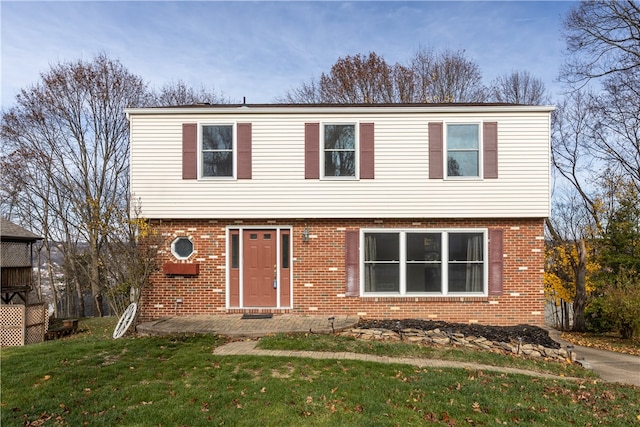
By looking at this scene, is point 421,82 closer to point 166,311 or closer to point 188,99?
point 188,99

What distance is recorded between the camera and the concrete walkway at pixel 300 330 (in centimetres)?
768

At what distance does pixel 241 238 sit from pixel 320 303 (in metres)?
2.59

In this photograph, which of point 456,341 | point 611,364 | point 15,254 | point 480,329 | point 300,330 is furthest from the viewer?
point 15,254

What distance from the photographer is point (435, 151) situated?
35.4ft

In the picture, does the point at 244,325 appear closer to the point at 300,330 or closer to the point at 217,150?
the point at 300,330

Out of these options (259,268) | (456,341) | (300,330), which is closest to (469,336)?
(456,341)

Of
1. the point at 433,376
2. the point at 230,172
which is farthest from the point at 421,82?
the point at 433,376

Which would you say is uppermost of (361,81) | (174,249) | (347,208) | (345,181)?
(361,81)

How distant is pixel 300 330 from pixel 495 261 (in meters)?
5.21

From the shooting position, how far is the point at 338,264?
10.8 metres

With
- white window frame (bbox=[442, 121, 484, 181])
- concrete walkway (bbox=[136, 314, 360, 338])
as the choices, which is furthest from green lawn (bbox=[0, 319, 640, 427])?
white window frame (bbox=[442, 121, 484, 181])

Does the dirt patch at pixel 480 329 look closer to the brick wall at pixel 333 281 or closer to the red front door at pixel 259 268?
the brick wall at pixel 333 281

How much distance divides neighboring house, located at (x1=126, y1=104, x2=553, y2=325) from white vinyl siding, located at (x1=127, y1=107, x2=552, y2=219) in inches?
1.0

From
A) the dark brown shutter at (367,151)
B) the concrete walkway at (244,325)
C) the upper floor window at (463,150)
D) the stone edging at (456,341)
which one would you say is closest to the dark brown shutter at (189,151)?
the concrete walkway at (244,325)
